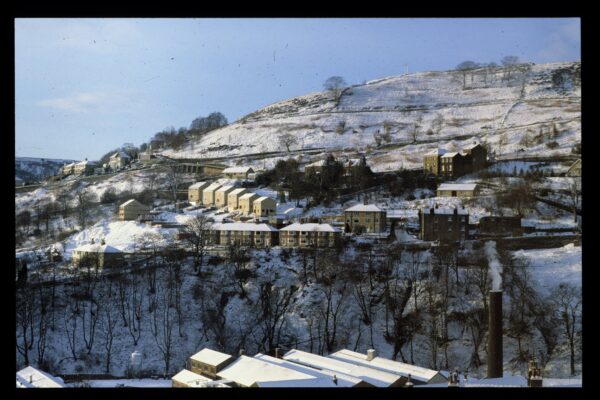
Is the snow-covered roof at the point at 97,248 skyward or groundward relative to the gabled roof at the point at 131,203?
groundward

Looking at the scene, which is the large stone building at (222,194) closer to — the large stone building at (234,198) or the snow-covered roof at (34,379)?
the large stone building at (234,198)

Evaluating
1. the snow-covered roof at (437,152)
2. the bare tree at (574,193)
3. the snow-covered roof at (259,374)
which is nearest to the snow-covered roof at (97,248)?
the snow-covered roof at (259,374)

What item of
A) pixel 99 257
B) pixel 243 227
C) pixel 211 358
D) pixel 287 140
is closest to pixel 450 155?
pixel 287 140

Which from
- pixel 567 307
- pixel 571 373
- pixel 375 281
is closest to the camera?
pixel 571 373

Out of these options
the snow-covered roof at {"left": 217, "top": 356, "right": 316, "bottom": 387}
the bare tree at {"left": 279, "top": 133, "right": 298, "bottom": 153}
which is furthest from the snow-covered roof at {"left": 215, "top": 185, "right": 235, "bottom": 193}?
the snow-covered roof at {"left": 217, "top": 356, "right": 316, "bottom": 387}
